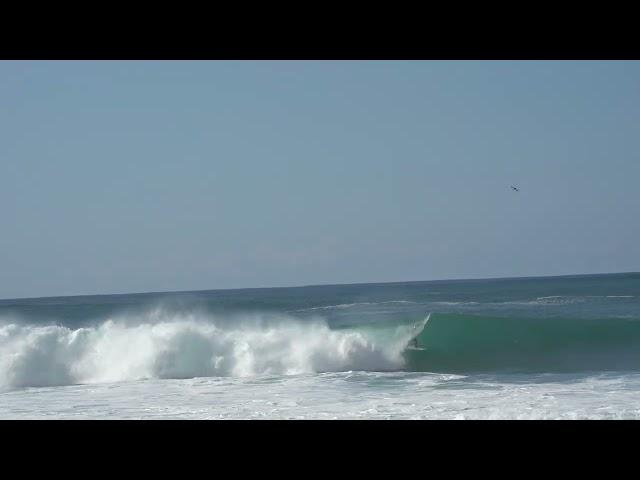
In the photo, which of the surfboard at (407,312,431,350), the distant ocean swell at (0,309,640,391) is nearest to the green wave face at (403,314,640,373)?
the distant ocean swell at (0,309,640,391)

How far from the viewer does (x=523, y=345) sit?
45.8ft

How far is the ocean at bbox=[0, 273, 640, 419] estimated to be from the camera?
6.85 meters

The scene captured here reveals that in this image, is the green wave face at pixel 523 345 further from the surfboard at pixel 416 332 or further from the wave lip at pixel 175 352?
the wave lip at pixel 175 352

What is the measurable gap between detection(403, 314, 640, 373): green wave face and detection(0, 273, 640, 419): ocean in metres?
0.04

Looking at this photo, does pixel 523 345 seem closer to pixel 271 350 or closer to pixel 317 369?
pixel 317 369

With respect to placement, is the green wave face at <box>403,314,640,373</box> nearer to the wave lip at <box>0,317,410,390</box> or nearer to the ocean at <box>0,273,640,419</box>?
the ocean at <box>0,273,640,419</box>

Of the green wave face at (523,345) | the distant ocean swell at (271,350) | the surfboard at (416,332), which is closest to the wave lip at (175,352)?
the distant ocean swell at (271,350)

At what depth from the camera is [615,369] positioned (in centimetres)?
1039

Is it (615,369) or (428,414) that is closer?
(428,414)
